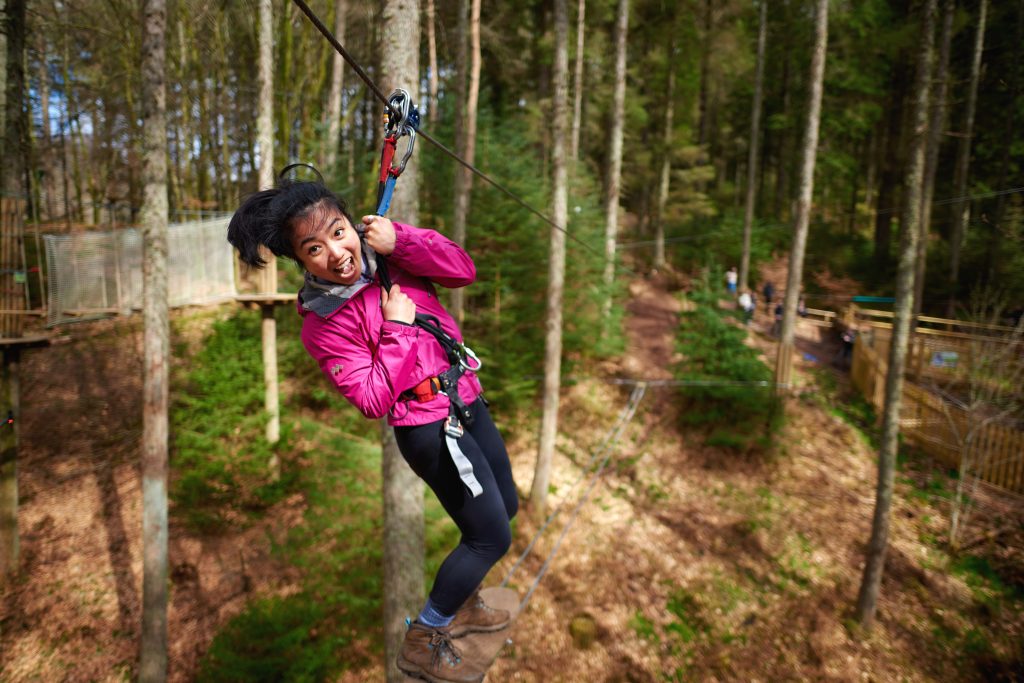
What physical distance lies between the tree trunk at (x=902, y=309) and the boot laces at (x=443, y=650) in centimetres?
729

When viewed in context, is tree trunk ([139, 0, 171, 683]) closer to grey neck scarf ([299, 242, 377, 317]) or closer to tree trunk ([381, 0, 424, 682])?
tree trunk ([381, 0, 424, 682])

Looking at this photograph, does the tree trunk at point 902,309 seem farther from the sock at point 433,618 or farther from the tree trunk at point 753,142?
the tree trunk at point 753,142

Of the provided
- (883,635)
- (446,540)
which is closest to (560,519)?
(446,540)

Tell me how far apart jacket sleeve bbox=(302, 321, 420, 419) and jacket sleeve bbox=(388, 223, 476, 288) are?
251 mm

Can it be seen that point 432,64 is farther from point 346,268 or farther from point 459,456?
point 459,456

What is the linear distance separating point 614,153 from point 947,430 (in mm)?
9862

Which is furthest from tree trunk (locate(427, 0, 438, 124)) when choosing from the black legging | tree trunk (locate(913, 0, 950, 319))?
the black legging

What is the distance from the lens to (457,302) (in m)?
9.09

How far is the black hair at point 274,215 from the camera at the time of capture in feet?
4.85

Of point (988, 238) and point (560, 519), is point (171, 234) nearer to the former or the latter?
point (560, 519)

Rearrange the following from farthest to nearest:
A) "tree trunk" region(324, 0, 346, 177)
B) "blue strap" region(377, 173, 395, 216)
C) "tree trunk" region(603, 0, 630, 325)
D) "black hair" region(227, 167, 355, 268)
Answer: "tree trunk" region(603, 0, 630, 325)
"tree trunk" region(324, 0, 346, 177)
"blue strap" region(377, 173, 395, 216)
"black hair" region(227, 167, 355, 268)

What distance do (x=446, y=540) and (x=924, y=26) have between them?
962 centimetres

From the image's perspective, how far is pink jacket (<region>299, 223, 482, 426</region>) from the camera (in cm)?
159

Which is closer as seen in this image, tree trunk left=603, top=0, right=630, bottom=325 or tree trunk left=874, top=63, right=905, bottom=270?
tree trunk left=603, top=0, right=630, bottom=325
